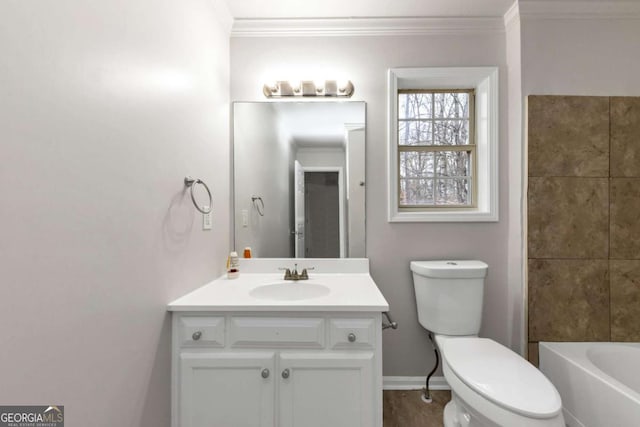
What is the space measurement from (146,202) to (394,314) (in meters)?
1.56

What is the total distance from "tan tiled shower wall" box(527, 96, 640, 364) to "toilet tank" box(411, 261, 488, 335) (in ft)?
1.14

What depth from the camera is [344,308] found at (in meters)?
1.13

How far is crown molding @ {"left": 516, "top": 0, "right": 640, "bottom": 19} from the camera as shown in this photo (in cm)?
160

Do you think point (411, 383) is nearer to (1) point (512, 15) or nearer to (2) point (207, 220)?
(2) point (207, 220)

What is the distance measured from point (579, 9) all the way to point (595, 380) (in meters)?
2.06

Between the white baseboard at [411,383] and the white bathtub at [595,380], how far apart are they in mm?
588

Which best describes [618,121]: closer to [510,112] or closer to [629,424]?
[510,112]

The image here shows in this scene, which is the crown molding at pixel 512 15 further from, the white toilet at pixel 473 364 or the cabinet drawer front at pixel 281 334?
the cabinet drawer front at pixel 281 334

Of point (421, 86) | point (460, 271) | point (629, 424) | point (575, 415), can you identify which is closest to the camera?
point (629, 424)

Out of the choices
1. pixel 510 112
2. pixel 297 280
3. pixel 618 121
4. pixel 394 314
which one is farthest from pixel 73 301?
pixel 618 121

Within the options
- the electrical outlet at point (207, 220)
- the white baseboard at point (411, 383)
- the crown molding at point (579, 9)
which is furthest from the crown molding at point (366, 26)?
the white baseboard at point (411, 383)

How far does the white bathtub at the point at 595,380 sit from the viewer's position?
116 centimetres

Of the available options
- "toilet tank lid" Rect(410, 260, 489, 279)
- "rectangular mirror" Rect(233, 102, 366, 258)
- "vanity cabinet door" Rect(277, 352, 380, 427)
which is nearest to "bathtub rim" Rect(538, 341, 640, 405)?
"toilet tank lid" Rect(410, 260, 489, 279)

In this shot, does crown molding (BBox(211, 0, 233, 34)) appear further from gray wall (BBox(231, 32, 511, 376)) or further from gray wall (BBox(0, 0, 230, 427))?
gray wall (BBox(0, 0, 230, 427))
